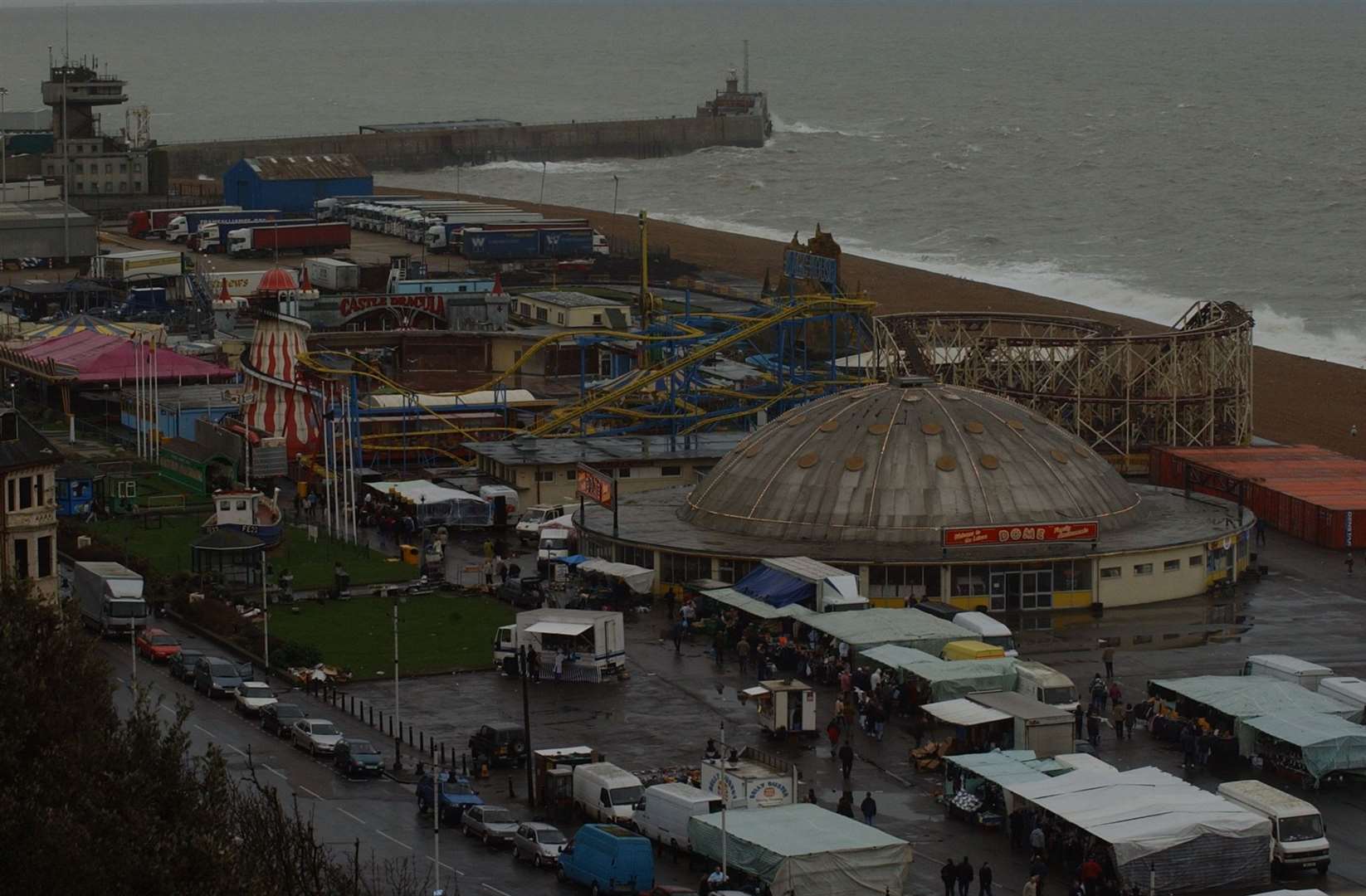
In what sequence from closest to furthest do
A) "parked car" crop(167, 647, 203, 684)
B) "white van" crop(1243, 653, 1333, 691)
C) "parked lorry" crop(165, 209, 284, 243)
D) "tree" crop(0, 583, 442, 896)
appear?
1. "tree" crop(0, 583, 442, 896)
2. "white van" crop(1243, 653, 1333, 691)
3. "parked car" crop(167, 647, 203, 684)
4. "parked lorry" crop(165, 209, 284, 243)

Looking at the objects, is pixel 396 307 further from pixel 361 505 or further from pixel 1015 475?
pixel 1015 475

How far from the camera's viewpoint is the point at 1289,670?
60.0 metres

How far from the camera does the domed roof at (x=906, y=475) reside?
71.8m

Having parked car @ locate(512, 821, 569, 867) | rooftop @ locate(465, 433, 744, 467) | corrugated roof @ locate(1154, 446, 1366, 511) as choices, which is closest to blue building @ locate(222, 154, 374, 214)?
rooftop @ locate(465, 433, 744, 467)

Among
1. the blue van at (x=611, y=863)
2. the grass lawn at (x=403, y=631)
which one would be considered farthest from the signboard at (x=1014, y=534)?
the blue van at (x=611, y=863)

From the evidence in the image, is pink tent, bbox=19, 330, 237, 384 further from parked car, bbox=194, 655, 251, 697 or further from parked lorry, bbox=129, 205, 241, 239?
parked lorry, bbox=129, 205, 241, 239

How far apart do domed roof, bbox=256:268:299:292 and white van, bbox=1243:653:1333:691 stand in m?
47.6

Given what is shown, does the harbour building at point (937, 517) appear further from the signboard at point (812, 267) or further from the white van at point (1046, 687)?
the signboard at point (812, 267)

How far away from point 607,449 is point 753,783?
37887 mm

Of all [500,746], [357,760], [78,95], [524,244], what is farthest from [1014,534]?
[78,95]

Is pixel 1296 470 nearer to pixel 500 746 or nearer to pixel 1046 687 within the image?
pixel 1046 687

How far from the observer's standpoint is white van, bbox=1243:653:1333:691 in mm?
59781

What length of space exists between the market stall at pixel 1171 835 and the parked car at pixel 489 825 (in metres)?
9.74

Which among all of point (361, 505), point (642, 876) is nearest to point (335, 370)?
point (361, 505)
